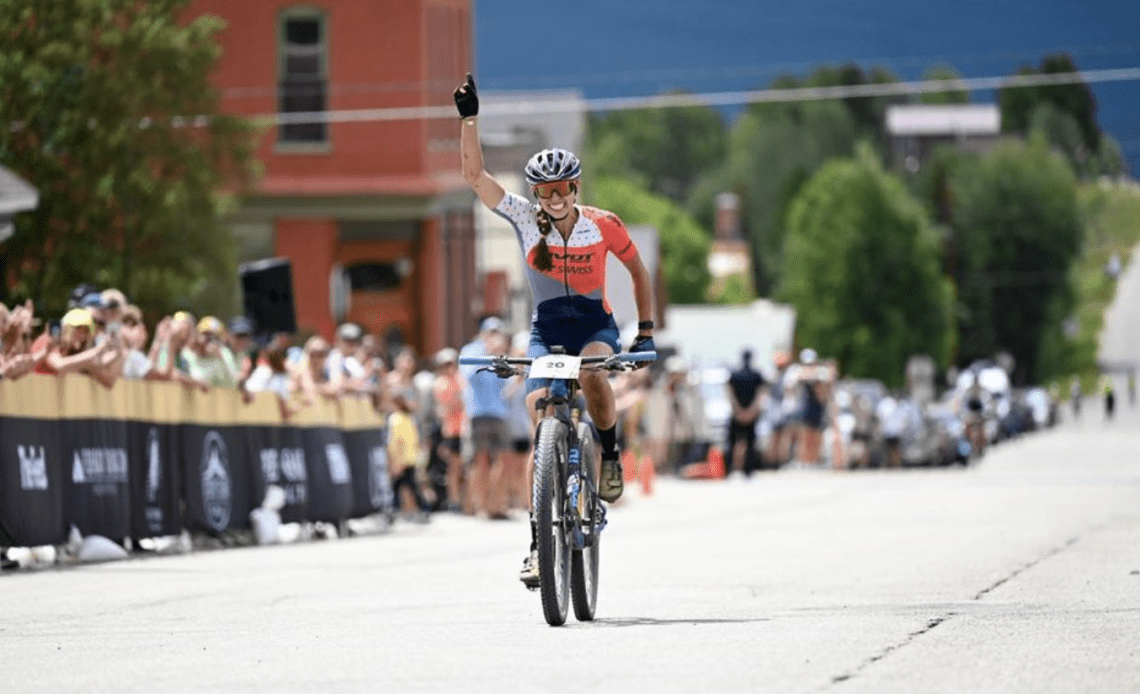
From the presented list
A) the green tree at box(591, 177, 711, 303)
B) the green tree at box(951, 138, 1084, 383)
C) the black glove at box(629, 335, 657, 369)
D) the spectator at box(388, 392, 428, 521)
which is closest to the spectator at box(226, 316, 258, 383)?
the spectator at box(388, 392, 428, 521)

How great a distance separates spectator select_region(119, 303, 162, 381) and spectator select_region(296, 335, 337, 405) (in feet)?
8.79

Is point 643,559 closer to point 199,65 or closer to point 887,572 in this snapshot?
point 887,572

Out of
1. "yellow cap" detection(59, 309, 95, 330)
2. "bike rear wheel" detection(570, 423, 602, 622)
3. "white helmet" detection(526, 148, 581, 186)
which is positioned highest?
"white helmet" detection(526, 148, 581, 186)

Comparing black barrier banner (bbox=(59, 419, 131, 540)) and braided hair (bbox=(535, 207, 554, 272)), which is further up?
braided hair (bbox=(535, 207, 554, 272))

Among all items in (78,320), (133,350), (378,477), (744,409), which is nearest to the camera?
(78,320)

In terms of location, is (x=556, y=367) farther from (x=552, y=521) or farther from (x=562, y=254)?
(x=552, y=521)

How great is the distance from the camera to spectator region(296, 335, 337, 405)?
23.5 meters

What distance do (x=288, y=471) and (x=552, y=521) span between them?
11409 millimetres

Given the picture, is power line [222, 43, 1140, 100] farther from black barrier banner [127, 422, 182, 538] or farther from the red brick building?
black barrier banner [127, 422, 182, 538]

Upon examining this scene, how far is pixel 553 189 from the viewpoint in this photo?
39.2 feet

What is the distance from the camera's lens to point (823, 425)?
4469 centimetres

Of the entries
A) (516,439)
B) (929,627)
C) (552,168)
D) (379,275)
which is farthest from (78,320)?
(379,275)

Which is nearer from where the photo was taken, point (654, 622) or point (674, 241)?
point (654, 622)

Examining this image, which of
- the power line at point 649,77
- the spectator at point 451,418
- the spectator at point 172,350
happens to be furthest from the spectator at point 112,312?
the power line at point 649,77
